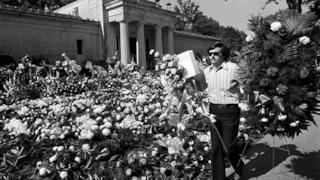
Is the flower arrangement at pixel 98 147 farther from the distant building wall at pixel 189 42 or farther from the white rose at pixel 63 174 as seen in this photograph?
the distant building wall at pixel 189 42

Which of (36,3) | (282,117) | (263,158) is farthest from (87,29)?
(282,117)

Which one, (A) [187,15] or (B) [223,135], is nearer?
(B) [223,135]

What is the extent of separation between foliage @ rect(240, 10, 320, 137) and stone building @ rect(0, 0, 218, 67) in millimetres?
20249

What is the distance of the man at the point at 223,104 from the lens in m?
3.83

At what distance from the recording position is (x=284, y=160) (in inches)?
193

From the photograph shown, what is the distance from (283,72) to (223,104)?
32.0 inches

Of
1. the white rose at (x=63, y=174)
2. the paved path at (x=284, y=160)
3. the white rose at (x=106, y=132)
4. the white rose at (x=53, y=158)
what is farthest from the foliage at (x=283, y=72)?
the white rose at (x=53, y=158)

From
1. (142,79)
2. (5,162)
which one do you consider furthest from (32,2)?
(5,162)

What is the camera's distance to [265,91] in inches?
141

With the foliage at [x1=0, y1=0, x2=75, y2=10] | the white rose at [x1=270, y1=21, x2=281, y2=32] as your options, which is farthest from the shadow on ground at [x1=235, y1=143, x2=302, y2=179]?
the foliage at [x1=0, y1=0, x2=75, y2=10]

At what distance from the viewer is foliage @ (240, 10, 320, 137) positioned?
11.2 ft

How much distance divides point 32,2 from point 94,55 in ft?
63.7

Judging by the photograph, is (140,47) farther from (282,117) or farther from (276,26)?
(282,117)

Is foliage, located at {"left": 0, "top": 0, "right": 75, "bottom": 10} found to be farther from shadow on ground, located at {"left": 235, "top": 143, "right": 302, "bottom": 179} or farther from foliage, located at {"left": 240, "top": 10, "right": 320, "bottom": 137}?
foliage, located at {"left": 240, "top": 10, "right": 320, "bottom": 137}
